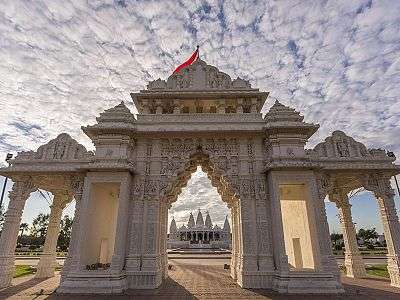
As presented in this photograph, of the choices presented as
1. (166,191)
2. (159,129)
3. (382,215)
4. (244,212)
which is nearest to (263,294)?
(244,212)

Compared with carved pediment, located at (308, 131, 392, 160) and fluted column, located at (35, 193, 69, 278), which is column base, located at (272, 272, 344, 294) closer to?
carved pediment, located at (308, 131, 392, 160)

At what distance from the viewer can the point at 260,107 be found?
18.2 m

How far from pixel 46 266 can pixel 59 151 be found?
8.68 meters

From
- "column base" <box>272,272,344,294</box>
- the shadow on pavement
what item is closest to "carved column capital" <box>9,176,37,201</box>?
the shadow on pavement

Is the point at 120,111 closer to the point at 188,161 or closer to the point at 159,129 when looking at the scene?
the point at 159,129

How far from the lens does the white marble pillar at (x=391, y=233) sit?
13070 mm

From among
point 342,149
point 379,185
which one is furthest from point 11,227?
point 379,185

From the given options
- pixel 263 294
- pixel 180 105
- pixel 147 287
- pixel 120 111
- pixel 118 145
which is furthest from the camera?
pixel 180 105

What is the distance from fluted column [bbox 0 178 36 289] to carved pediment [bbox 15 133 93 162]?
5.00 ft

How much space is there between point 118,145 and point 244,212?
8.29m

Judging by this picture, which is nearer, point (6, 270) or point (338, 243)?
point (6, 270)

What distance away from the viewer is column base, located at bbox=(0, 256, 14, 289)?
13.2 meters

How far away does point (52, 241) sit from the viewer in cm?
1820

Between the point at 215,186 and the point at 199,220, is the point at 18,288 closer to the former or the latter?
the point at 215,186
